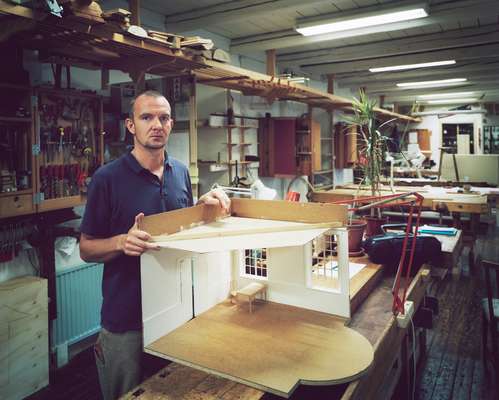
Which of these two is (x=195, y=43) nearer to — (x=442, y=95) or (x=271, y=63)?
(x=271, y=63)

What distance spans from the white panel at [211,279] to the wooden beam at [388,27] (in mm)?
3398

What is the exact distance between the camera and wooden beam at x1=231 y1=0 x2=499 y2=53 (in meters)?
4.05

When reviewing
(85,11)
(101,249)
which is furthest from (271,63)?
(101,249)

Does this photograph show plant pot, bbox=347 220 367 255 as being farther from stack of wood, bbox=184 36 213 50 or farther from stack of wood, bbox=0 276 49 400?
Answer: stack of wood, bbox=0 276 49 400

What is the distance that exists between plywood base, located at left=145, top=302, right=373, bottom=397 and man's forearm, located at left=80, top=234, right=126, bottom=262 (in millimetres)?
378

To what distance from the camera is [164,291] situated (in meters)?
1.55

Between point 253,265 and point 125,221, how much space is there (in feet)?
1.94

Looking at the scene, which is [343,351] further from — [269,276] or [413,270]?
[413,270]

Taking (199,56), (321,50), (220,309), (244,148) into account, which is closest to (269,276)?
(220,309)

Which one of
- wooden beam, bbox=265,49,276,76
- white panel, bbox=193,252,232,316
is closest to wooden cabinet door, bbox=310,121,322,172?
wooden beam, bbox=265,49,276,76

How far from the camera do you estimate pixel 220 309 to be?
182 centimetres

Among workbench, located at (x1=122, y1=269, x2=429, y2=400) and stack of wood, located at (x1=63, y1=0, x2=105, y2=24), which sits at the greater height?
stack of wood, located at (x1=63, y1=0, x2=105, y2=24)

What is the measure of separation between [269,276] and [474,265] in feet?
16.7

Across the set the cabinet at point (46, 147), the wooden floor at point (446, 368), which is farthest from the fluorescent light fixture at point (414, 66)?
the cabinet at point (46, 147)
